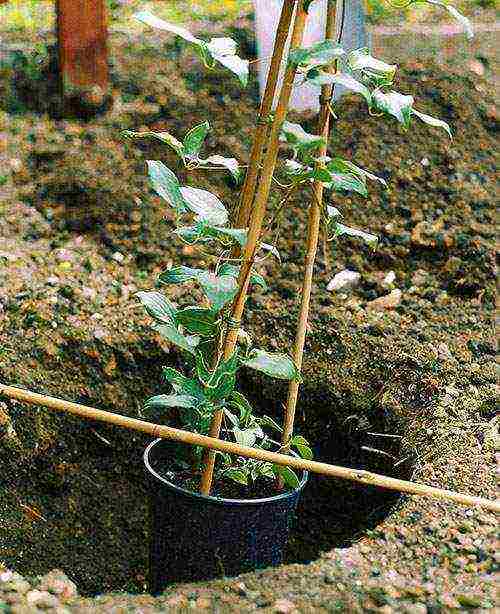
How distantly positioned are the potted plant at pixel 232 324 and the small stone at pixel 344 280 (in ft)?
2.57

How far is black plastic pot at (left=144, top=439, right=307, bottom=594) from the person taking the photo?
1.75m

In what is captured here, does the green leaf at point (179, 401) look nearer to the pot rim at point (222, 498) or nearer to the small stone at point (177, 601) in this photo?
the pot rim at point (222, 498)

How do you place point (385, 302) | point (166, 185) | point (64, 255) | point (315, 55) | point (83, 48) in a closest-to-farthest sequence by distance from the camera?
point (315, 55)
point (166, 185)
point (385, 302)
point (64, 255)
point (83, 48)

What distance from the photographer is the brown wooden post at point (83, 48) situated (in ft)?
11.5

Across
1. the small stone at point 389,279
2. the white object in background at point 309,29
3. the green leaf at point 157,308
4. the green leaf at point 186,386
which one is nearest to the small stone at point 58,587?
the green leaf at point 186,386

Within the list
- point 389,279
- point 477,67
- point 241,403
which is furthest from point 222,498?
point 477,67

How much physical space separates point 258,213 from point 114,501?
3.40 feet

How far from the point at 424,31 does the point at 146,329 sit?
6.48 ft

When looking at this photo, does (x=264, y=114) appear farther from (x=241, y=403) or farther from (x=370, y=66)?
(x=241, y=403)

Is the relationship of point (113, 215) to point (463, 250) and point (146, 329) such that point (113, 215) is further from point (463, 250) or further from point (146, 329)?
point (463, 250)

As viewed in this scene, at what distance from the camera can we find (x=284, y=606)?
5.11 ft

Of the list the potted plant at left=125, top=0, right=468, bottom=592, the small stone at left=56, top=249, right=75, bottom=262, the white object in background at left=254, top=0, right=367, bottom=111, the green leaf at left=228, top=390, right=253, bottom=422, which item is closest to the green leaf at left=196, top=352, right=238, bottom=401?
the potted plant at left=125, top=0, right=468, bottom=592

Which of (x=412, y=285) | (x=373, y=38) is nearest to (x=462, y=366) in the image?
(x=412, y=285)

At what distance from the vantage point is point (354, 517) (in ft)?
7.48
